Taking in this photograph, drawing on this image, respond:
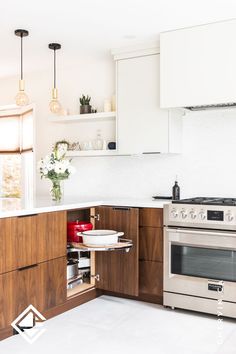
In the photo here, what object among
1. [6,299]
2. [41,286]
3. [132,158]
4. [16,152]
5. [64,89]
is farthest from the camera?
[16,152]

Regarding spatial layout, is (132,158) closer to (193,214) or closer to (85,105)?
(85,105)

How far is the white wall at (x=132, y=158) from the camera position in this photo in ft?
13.0

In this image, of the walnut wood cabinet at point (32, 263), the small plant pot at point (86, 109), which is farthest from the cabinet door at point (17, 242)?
the small plant pot at point (86, 109)

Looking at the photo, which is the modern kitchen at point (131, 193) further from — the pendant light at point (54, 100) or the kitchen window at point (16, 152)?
the kitchen window at point (16, 152)

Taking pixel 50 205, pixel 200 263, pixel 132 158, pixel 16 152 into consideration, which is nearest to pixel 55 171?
pixel 50 205

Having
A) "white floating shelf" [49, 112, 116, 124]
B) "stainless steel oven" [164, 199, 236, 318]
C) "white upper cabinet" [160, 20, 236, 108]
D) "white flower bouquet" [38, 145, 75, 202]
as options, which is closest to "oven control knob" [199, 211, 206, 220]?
"stainless steel oven" [164, 199, 236, 318]

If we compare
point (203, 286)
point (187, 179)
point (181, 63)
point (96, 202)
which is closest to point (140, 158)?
point (187, 179)

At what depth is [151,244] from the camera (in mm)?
3691

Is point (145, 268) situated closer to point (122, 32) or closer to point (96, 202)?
point (96, 202)

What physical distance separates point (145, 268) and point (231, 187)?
1108 mm

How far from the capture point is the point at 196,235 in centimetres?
344

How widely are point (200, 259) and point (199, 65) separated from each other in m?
1.65

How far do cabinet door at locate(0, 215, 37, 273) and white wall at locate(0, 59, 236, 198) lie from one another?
1.55m

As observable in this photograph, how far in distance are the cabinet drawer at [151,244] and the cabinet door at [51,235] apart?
73cm
